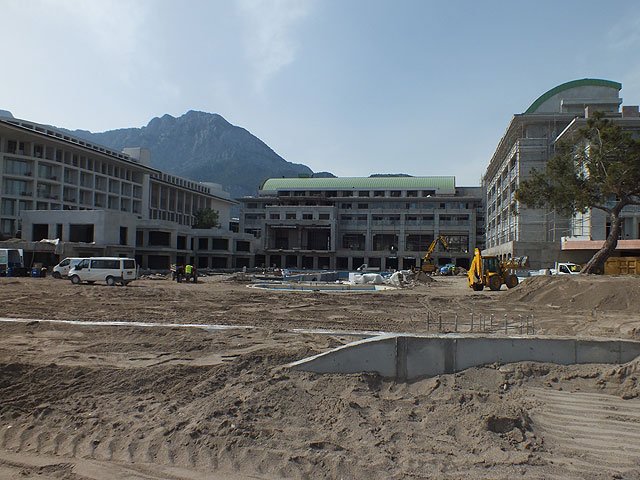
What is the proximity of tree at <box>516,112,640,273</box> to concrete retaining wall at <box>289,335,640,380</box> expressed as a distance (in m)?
22.3

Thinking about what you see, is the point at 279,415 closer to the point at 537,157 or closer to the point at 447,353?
the point at 447,353

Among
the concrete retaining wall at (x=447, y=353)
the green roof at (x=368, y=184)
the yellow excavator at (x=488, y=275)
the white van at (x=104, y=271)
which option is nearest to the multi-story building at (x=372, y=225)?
the green roof at (x=368, y=184)

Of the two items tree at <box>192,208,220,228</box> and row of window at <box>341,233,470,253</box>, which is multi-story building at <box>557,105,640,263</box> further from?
tree at <box>192,208,220,228</box>

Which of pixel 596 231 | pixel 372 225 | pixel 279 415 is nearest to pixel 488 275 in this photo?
pixel 596 231

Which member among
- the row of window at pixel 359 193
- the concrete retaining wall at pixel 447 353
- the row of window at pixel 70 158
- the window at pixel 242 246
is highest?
the row of window at pixel 70 158

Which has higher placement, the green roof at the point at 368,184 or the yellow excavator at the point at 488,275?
the green roof at the point at 368,184

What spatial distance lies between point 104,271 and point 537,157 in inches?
1815

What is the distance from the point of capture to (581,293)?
20.8m

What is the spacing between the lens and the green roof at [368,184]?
91250 millimetres

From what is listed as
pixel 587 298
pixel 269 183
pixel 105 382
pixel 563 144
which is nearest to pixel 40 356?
pixel 105 382

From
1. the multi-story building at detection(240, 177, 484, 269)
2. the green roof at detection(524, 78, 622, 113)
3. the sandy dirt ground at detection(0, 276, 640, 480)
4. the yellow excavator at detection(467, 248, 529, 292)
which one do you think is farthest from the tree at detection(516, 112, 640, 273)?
the multi-story building at detection(240, 177, 484, 269)

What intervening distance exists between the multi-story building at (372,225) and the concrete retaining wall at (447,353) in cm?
7635

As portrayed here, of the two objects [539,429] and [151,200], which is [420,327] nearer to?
[539,429]

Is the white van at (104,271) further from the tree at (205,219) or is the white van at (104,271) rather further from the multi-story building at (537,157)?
the tree at (205,219)
